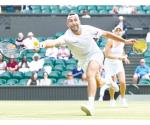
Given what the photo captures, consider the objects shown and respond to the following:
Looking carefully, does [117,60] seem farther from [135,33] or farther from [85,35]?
[135,33]

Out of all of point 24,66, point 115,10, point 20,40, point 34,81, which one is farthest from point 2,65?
point 115,10

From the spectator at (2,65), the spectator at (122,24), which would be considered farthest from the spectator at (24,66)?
the spectator at (122,24)

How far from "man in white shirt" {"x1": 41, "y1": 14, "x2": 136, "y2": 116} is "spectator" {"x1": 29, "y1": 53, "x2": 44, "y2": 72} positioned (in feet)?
30.7

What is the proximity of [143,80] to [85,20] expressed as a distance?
14.7 ft

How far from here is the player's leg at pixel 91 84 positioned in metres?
9.93

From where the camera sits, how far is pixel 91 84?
1022 centimetres

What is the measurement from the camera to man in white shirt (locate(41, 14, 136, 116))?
10.2 meters

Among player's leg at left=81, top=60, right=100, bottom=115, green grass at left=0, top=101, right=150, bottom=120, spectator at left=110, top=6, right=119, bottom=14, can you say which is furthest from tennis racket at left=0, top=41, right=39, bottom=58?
player's leg at left=81, top=60, right=100, bottom=115

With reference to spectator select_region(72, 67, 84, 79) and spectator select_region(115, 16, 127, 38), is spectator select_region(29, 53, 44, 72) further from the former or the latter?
A: spectator select_region(115, 16, 127, 38)

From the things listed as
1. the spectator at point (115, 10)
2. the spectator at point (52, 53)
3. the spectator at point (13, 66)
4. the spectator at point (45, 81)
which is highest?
the spectator at point (115, 10)

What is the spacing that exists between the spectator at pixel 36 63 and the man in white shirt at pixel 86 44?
937cm

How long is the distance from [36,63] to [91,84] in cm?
1024

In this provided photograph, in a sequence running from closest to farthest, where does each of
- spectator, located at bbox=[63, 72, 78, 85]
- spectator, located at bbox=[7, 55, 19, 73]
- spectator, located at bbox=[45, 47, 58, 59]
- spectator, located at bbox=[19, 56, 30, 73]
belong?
spectator, located at bbox=[63, 72, 78, 85]
spectator, located at bbox=[7, 55, 19, 73]
spectator, located at bbox=[19, 56, 30, 73]
spectator, located at bbox=[45, 47, 58, 59]

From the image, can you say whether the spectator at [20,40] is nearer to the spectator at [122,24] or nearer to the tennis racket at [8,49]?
the tennis racket at [8,49]
